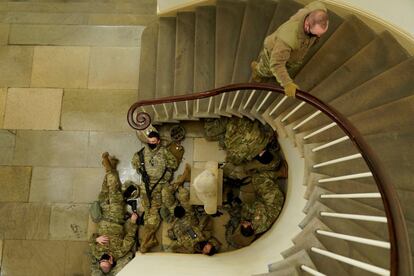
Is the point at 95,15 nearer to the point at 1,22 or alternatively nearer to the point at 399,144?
the point at 1,22

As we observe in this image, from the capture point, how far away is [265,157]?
477 cm

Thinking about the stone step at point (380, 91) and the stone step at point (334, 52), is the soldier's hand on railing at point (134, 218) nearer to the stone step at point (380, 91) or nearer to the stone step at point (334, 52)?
the stone step at point (334, 52)

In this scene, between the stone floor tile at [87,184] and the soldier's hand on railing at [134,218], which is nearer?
the soldier's hand on railing at [134,218]

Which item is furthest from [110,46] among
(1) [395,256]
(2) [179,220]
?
(1) [395,256]

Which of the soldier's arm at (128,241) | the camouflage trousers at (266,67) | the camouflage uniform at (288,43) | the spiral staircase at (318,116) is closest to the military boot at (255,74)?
the camouflage trousers at (266,67)

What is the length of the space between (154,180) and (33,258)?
6.11 ft

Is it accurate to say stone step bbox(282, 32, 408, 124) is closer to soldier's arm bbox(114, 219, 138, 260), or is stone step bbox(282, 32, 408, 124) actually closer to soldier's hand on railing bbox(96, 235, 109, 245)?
soldier's arm bbox(114, 219, 138, 260)

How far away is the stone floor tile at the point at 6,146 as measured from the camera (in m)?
5.19

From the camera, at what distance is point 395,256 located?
196 centimetres

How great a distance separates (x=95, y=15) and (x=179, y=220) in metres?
3.22

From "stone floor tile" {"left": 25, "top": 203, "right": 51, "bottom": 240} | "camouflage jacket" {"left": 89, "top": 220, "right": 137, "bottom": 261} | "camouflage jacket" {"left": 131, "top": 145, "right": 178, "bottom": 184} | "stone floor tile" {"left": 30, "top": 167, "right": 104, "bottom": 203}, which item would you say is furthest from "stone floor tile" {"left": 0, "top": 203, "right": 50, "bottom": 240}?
"camouflage jacket" {"left": 131, "top": 145, "right": 178, "bottom": 184}

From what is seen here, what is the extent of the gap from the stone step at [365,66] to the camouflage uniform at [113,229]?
2.64 m

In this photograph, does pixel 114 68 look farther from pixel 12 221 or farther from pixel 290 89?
pixel 290 89

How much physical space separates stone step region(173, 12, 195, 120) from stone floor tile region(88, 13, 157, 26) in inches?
31.2
